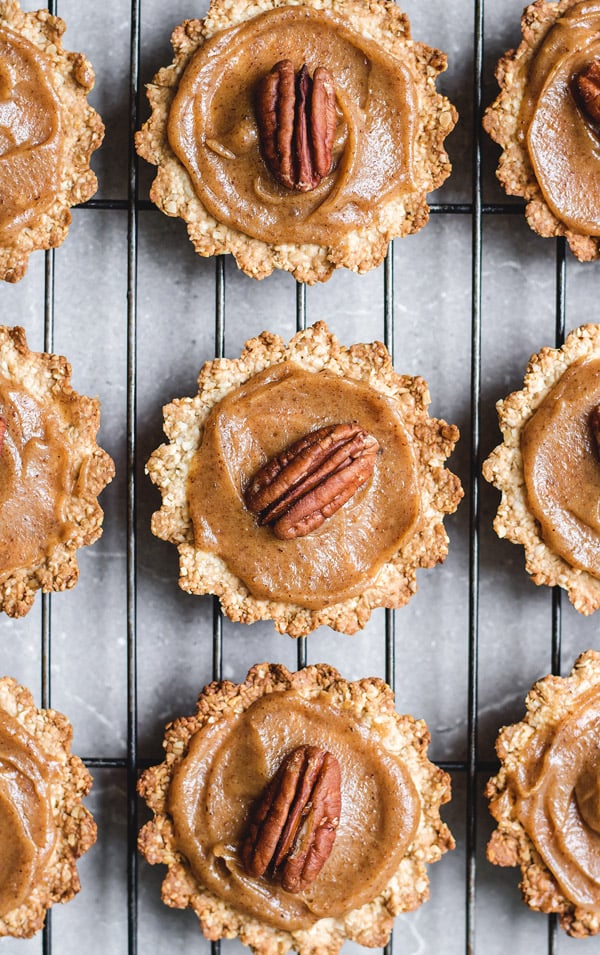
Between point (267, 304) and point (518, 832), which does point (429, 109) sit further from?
point (518, 832)

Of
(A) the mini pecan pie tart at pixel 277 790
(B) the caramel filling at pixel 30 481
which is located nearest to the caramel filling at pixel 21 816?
(A) the mini pecan pie tart at pixel 277 790

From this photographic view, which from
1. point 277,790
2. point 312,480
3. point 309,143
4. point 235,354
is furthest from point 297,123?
point 277,790

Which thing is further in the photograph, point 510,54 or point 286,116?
point 510,54

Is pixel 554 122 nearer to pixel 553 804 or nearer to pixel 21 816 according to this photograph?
pixel 553 804

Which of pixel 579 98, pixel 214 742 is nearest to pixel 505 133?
pixel 579 98

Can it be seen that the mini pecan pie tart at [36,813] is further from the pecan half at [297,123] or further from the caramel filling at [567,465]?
the pecan half at [297,123]

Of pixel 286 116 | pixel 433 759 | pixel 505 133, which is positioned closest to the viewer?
pixel 286 116
